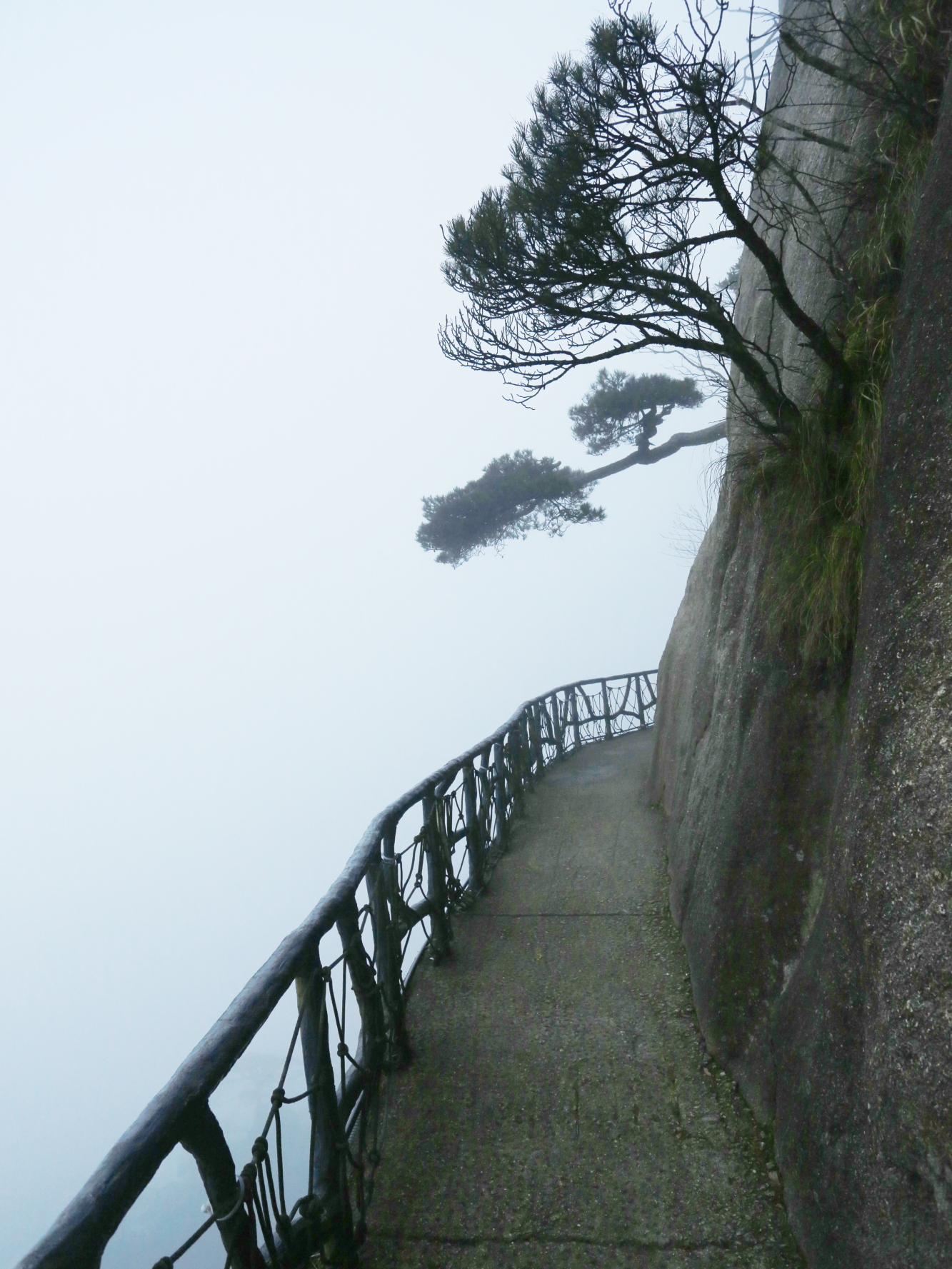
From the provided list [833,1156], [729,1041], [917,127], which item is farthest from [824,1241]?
[917,127]

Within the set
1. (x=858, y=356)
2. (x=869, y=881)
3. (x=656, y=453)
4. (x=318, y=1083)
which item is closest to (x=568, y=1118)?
(x=318, y=1083)

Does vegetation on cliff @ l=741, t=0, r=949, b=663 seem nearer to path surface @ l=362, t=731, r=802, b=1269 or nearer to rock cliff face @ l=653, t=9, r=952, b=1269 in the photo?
rock cliff face @ l=653, t=9, r=952, b=1269

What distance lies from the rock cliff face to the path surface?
221 mm

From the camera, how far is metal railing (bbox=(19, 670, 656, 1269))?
163 cm

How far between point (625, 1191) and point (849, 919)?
1399 mm

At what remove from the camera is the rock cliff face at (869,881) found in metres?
→ 2.03

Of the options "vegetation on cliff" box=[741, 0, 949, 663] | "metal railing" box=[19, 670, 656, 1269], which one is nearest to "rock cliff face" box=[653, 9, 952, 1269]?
"vegetation on cliff" box=[741, 0, 949, 663]

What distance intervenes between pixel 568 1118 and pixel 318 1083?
4.16 feet

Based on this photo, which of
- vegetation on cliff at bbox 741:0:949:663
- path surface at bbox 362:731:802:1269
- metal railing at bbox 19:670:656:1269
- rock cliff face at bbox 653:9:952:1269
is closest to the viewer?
metal railing at bbox 19:670:656:1269

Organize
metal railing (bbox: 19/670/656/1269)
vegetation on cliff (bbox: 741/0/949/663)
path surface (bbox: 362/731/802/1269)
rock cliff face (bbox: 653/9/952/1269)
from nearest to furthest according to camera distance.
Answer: metal railing (bbox: 19/670/656/1269), rock cliff face (bbox: 653/9/952/1269), path surface (bbox: 362/731/802/1269), vegetation on cliff (bbox: 741/0/949/663)

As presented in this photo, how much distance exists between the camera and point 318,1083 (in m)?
2.70

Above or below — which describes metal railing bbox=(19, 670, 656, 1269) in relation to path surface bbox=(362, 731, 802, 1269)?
above

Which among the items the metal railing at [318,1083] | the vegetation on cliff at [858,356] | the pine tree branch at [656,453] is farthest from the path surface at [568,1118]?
the pine tree branch at [656,453]

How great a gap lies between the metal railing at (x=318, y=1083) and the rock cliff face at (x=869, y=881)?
1.46 m
